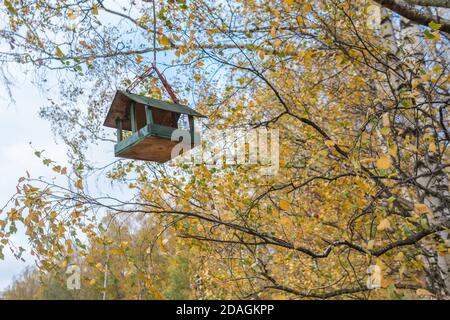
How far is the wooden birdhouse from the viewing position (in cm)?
242

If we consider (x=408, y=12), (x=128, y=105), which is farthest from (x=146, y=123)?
(x=408, y=12)

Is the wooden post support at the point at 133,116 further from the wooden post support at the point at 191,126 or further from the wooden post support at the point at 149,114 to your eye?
the wooden post support at the point at 191,126

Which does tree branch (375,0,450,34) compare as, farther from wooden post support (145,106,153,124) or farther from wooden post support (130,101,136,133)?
wooden post support (130,101,136,133)

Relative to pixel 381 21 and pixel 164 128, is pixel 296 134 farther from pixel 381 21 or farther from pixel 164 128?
pixel 164 128

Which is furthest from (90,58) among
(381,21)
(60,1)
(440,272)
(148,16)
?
(440,272)

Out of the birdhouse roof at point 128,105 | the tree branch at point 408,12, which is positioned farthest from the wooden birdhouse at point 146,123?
the tree branch at point 408,12

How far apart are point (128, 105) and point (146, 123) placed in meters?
0.21

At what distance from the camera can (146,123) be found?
104 inches

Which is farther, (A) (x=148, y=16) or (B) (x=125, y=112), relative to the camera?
(A) (x=148, y=16)

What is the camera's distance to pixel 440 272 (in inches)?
129

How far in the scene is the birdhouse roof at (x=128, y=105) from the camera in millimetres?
2494

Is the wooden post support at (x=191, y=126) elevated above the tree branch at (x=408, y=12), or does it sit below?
below
